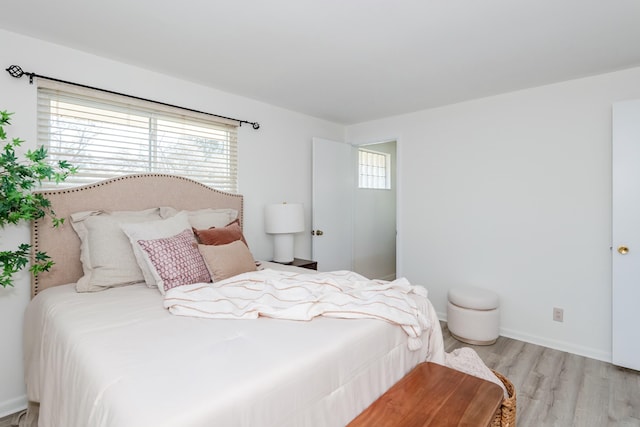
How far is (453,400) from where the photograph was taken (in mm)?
1355

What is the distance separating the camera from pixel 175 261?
2035 mm

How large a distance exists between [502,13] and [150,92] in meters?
2.58

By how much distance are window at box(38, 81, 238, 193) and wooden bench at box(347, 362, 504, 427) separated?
8.04 feet

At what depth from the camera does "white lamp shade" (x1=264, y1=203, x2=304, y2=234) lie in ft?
10.9

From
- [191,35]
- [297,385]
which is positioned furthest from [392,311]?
[191,35]

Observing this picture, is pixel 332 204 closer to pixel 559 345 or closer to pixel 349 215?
pixel 349 215

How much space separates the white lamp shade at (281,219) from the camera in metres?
3.34

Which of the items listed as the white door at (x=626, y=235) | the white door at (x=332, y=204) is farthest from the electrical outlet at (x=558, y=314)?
the white door at (x=332, y=204)

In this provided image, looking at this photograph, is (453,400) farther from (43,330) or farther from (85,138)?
(85,138)

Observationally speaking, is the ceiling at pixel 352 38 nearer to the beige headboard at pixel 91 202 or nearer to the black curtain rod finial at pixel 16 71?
the black curtain rod finial at pixel 16 71

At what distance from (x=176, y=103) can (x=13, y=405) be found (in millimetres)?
2435

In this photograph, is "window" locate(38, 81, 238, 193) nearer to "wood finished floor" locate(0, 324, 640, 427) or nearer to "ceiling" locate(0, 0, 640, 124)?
"ceiling" locate(0, 0, 640, 124)

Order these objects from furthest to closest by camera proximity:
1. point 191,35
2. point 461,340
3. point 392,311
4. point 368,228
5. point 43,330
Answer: point 368,228, point 461,340, point 191,35, point 43,330, point 392,311

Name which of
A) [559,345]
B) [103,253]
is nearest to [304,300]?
[103,253]
